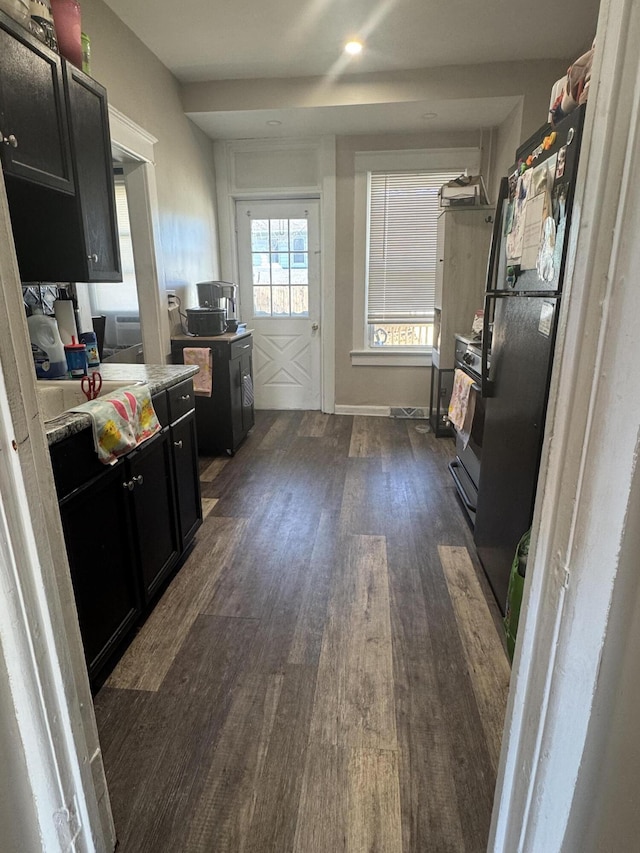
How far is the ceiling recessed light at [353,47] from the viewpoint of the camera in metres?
2.96

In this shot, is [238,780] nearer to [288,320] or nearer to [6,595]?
[6,595]

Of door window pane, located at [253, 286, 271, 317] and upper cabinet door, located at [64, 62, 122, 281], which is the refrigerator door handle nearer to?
upper cabinet door, located at [64, 62, 122, 281]

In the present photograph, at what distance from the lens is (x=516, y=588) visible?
5.08 ft

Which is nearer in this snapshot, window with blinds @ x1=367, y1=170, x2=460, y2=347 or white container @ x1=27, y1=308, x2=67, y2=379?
white container @ x1=27, y1=308, x2=67, y2=379

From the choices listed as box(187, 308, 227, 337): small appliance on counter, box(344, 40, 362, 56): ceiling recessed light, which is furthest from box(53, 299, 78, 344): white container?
box(344, 40, 362, 56): ceiling recessed light

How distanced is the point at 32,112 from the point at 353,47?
235cm

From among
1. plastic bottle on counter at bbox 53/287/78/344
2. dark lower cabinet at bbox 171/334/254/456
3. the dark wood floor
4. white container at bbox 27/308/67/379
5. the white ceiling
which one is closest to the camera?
the dark wood floor

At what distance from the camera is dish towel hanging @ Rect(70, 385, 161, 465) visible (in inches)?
57.3

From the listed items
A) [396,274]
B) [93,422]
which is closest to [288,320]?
[396,274]

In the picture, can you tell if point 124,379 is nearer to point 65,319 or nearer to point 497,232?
point 65,319

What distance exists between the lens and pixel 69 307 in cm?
210

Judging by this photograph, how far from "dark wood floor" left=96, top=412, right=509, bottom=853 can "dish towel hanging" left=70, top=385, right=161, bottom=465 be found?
77 centimetres

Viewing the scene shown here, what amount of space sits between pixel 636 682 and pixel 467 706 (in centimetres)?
100

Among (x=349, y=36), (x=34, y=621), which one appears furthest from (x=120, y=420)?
(x=349, y=36)
